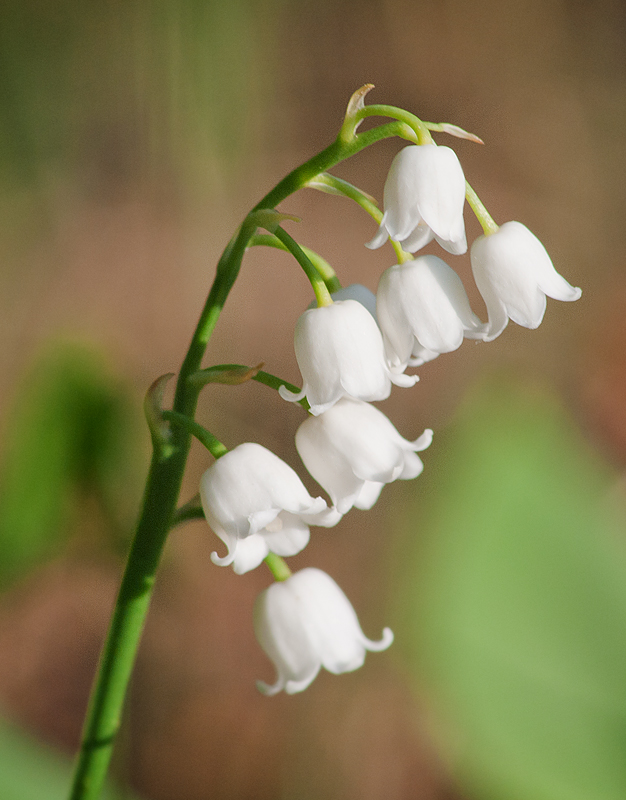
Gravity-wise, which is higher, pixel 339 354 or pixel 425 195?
pixel 425 195

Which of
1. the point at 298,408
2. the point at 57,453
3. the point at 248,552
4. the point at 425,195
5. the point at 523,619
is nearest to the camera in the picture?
the point at 425,195

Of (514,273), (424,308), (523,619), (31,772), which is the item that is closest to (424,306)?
(424,308)

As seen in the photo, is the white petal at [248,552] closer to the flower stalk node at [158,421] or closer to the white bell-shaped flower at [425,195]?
the flower stalk node at [158,421]

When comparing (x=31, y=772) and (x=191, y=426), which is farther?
(x=31, y=772)

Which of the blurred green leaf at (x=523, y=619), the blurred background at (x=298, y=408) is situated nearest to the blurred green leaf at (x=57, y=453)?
the blurred background at (x=298, y=408)

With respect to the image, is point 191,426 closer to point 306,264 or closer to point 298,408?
point 306,264

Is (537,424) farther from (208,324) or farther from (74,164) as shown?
(74,164)

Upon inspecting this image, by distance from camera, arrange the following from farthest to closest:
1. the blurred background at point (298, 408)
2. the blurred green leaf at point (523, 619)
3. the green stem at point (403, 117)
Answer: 1. the blurred background at point (298, 408)
2. the blurred green leaf at point (523, 619)
3. the green stem at point (403, 117)

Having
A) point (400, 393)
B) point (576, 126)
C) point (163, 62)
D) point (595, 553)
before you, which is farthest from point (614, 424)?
point (163, 62)
